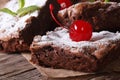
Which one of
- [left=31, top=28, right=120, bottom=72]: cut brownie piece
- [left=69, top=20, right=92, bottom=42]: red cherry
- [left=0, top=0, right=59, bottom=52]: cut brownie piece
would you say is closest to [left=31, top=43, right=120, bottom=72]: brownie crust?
[left=31, top=28, right=120, bottom=72]: cut brownie piece

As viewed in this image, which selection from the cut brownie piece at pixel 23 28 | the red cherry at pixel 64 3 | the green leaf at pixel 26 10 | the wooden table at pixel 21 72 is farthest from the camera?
the red cherry at pixel 64 3

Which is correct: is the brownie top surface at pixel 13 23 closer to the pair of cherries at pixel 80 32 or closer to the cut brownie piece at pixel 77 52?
the cut brownie piece at pixel 77 52

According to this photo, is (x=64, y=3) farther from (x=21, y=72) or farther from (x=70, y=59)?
(x=21, y=72)

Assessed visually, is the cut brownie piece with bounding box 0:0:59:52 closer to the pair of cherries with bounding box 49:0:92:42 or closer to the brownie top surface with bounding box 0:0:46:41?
the brownie top surface with bounding box 0:0:46:41

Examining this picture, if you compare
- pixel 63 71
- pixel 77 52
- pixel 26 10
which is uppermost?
pixel 26 10

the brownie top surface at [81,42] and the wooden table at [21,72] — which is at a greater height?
the brownie top surface at [81,42]

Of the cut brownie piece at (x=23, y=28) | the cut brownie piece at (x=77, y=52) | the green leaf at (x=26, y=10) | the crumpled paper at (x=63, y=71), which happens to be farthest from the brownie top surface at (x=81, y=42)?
the green leaf at (x=26, y=10)

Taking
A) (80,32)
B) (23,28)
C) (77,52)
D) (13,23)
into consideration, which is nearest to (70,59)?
(77,52)
